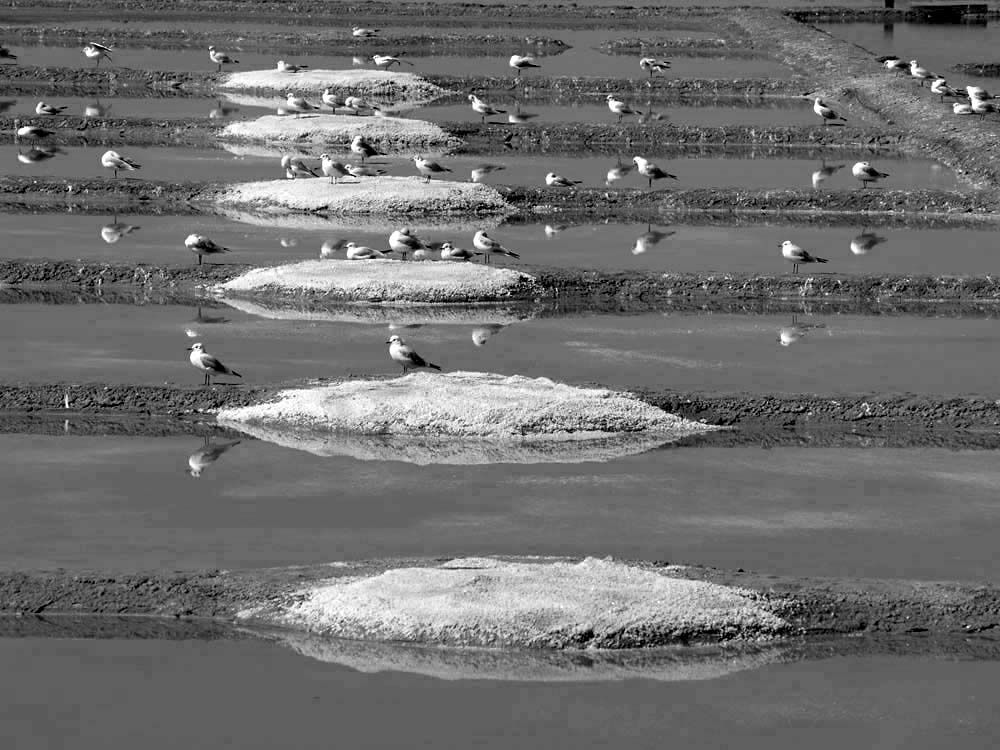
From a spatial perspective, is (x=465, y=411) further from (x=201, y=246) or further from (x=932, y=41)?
(x=932, y=41)

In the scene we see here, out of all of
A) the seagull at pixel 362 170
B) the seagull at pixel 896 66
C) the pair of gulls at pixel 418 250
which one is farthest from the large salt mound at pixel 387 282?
the seagull at pixel 896 66

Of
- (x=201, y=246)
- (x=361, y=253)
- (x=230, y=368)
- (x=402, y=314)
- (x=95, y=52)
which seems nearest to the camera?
(x=230, y=368)

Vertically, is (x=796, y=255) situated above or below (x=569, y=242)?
above

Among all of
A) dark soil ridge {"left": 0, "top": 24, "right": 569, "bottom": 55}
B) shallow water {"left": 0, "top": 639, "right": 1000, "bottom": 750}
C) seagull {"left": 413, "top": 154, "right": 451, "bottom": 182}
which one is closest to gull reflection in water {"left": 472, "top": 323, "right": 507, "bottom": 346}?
seagull {"left": 413, "top": 154, "right": 451, "bottom": 182}

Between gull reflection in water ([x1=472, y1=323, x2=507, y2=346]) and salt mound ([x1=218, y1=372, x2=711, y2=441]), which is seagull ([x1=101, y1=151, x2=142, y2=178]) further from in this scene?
salt mound ([x1=218, y1=372, x2=711, y2=441])

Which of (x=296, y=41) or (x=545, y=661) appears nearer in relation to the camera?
(x=545, y=661)

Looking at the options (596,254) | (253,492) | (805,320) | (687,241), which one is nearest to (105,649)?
(253,492)

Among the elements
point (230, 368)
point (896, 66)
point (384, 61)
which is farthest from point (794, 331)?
point (384, 61)

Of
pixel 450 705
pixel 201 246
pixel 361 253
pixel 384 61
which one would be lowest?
pixel 450 705
